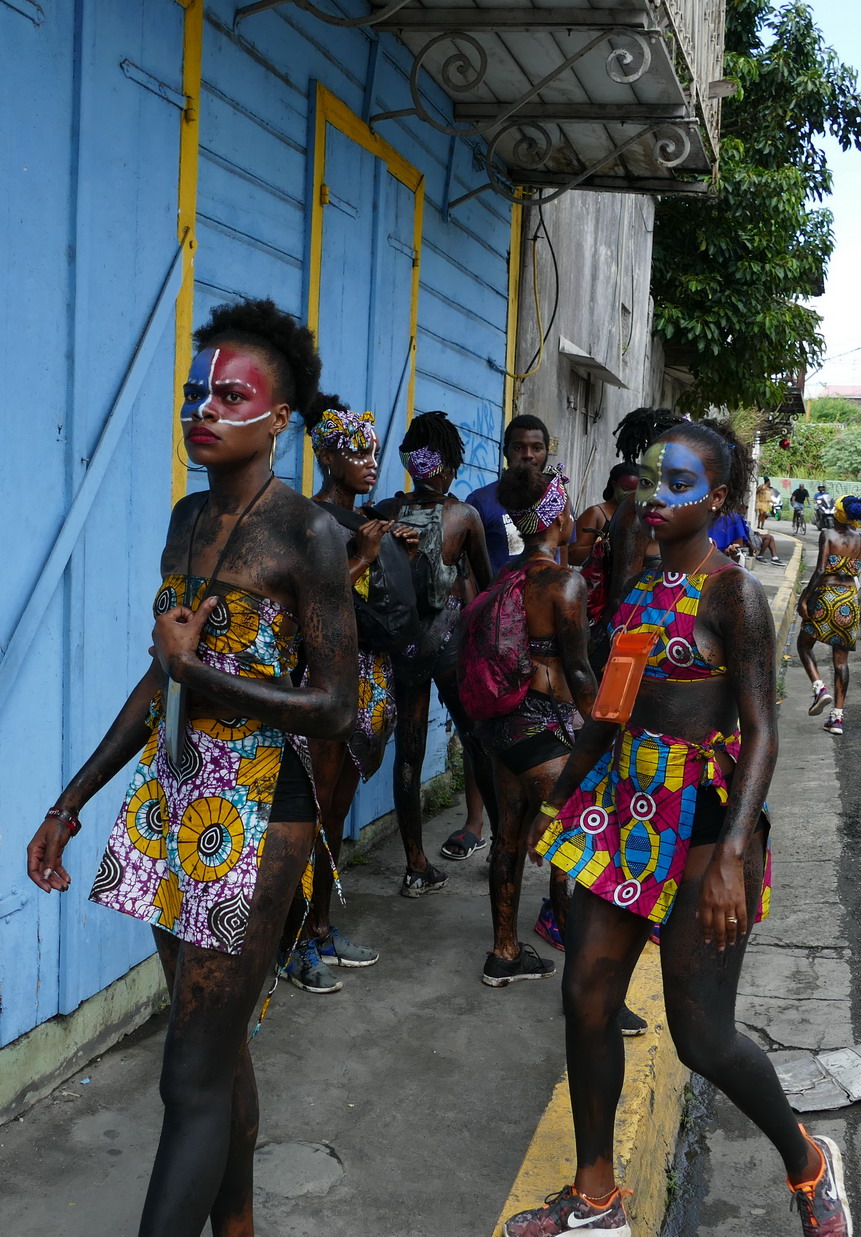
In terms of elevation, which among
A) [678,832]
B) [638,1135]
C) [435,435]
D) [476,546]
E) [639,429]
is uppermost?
[639,429]

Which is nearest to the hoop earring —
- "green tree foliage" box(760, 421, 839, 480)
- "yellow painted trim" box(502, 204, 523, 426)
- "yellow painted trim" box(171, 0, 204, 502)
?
"yellow painted trim" box(171, 0, 204, 502)

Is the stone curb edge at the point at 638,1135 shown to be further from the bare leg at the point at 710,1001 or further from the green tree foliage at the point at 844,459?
the green tree foliage at the point at 844,459

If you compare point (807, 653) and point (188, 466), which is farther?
point (807, 653)

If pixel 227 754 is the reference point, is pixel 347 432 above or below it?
above

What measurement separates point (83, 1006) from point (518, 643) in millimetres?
1841

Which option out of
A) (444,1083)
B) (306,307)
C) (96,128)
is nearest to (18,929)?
(444,1083)

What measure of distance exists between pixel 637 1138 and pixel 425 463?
9.26ft

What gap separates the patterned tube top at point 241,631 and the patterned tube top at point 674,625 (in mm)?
942

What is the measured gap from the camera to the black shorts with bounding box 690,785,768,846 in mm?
2725

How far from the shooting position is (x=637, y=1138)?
3.24 meters

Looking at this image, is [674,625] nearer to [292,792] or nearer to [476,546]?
[292,792]

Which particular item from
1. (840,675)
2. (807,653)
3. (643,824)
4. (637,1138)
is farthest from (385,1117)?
(807,653)

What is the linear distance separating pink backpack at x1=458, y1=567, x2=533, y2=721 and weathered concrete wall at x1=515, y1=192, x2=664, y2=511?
4.62m

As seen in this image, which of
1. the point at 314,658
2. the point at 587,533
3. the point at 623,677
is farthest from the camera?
the point at 587,533
